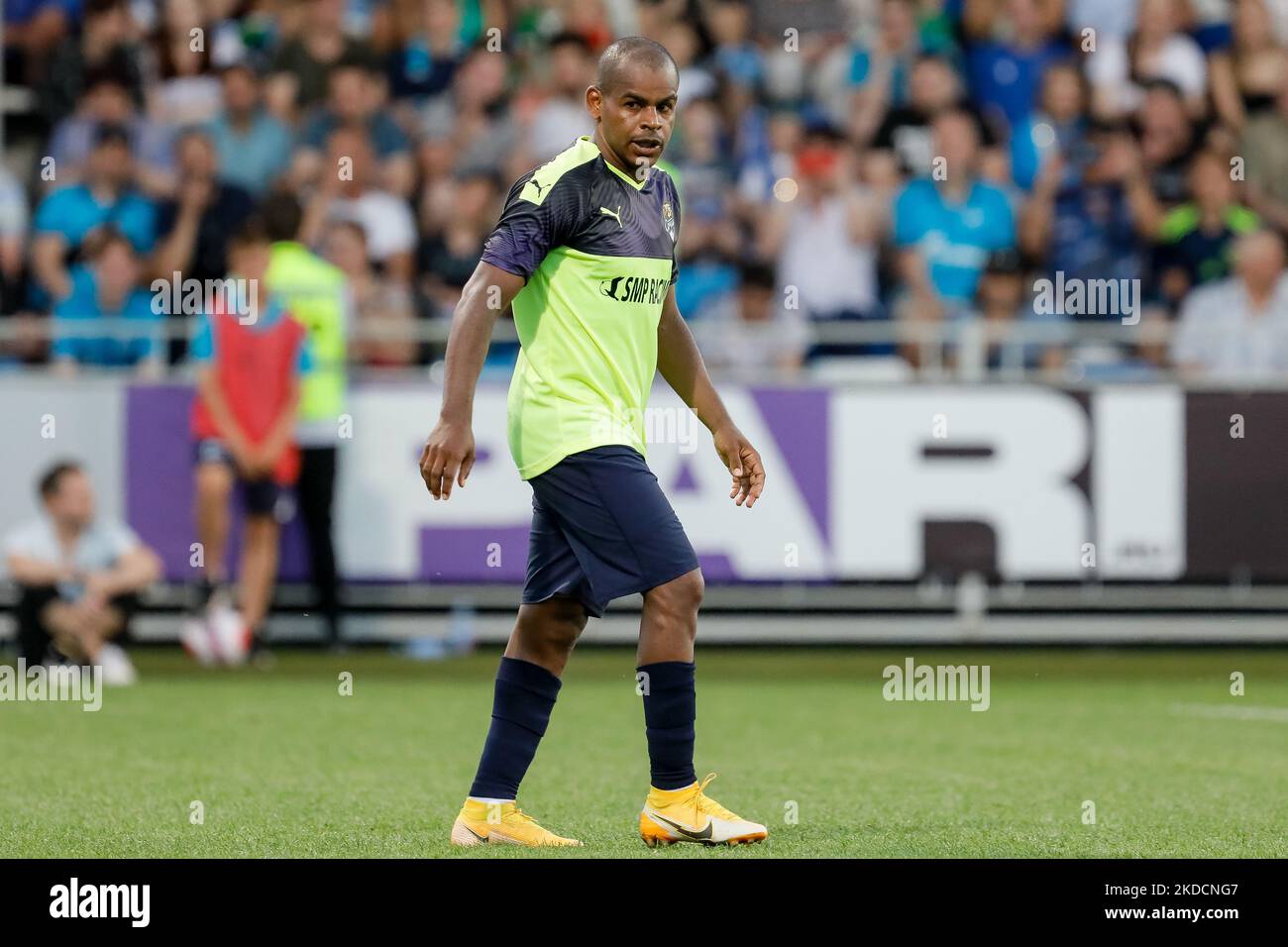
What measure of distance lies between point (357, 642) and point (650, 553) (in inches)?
327

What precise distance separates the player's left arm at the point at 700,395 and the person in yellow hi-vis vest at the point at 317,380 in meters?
7.24

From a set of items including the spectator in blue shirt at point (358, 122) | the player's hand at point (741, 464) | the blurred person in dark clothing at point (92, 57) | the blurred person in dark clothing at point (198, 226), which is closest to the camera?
the player's hand at point (741, 464)

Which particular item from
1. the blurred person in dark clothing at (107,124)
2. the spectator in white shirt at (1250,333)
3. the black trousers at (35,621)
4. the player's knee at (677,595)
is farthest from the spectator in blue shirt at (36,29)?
the player's knee at (677,595)

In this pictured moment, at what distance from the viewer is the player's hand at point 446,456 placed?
649cm

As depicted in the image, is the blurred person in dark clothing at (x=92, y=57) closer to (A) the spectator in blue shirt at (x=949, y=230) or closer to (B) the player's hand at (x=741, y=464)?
(A) the spectator in blue shirt at (x=949, y=230)

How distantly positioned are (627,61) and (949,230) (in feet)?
30.1

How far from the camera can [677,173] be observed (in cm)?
1594

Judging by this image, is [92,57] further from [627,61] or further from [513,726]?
[513,726]

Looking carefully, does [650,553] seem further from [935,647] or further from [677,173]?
[677,173]

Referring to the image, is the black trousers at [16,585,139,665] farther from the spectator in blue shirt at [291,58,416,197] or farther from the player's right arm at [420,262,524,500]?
the player's right arm at [420,262,524,500]

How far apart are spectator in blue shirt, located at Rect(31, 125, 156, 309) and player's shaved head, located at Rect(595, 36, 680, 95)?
9.73m

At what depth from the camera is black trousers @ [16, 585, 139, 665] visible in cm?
1350

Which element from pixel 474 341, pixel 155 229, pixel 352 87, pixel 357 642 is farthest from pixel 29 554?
pixel 474 341

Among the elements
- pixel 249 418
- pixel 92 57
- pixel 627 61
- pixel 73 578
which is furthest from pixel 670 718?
pixel 92 57
